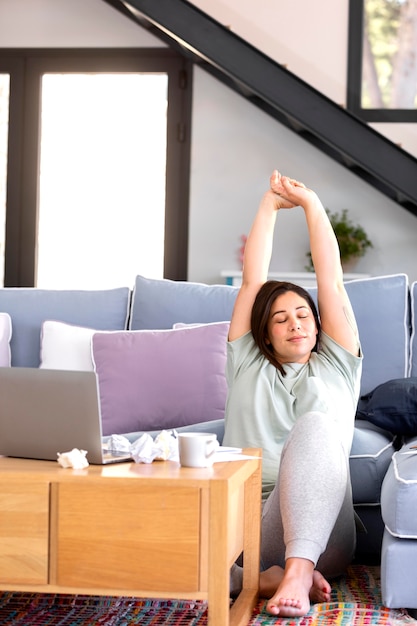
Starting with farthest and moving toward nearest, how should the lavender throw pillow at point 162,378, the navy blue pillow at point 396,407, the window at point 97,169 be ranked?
1. the window at point 97,169
2. the lavender throw pillow at point 162,378
3. the navy blue pillow at point 396,407

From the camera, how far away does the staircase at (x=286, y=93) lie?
5254mm

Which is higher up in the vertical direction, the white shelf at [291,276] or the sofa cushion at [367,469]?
the white shelf at [291,276]

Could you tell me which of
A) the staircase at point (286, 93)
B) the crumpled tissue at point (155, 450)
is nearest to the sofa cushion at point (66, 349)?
the crumpled tissue at point (155, 450)

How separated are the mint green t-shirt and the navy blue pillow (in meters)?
0.25

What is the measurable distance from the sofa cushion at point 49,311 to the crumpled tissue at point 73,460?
1798 mm

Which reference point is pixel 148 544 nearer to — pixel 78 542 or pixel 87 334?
pixel 78 542

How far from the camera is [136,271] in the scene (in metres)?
6.07

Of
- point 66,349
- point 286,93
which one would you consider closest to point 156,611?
point 66,349

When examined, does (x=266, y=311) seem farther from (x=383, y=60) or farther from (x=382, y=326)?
(x=383, y=60)

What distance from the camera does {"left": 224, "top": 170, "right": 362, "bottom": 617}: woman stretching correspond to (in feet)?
6.38

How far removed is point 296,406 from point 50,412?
86 centimetres

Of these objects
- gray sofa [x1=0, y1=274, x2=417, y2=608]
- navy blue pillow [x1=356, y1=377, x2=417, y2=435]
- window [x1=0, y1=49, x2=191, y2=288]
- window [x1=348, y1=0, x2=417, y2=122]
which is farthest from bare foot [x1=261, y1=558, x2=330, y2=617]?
window [x1=348, y1=0, x2=417, y2=122]

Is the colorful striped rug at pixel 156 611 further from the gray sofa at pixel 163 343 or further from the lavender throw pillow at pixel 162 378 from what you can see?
the lavender throw pillow at pixel 162 378

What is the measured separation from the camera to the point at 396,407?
2.70m
